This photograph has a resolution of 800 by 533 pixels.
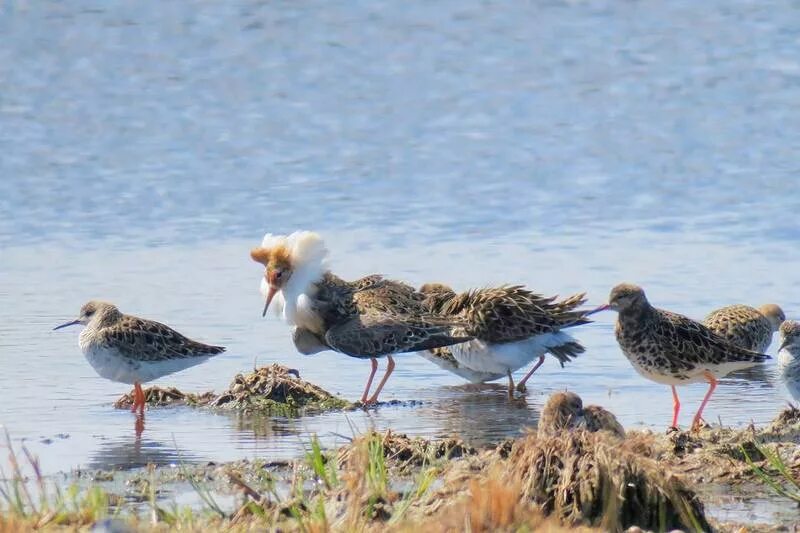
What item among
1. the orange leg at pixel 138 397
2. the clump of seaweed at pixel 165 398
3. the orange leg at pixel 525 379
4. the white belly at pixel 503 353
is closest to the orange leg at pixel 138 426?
the orange leg at pixel 138 397

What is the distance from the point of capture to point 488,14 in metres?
24.5

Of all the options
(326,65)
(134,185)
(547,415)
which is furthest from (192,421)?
(326,65)

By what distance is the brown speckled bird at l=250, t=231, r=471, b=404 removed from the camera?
1211 centimetres

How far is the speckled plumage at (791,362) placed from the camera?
402 inches

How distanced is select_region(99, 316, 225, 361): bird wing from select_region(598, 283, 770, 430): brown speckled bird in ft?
9.47

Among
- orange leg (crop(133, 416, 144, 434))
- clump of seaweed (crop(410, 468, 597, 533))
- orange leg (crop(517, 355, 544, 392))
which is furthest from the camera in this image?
orange leg (crop(517, 355, 544, 392))

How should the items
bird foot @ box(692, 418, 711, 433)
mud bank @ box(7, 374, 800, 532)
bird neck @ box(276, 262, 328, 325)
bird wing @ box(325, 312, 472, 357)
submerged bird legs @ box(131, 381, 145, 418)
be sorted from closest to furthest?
1. mud bank @ box(7, 374, 800, 532)
2. bird foot @ box(692, 418, 711, 433)
3. submerged bird legs @ box(131, 381, 145, 418)
4. bird wing @ box(325, 312, 472, 357)
5. bird neck @ box(276, 262, 328, 325)

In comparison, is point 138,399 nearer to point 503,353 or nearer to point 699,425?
point 503,353

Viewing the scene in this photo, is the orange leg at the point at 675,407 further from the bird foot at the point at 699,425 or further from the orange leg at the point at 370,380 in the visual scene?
the orange leg at the point at 370,380

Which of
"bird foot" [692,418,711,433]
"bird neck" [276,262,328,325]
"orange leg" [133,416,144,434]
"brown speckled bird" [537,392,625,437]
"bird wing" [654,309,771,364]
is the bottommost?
"bird foot" [692,418,711,433]

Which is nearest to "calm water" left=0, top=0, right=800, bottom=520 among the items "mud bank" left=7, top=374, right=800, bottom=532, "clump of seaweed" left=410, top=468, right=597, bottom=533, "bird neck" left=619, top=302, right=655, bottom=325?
"bird neck" left=619, top=302, right=655, bottom=325

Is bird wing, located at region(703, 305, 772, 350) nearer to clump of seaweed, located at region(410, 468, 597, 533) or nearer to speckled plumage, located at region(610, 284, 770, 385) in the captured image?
speckled plumage, located at region(610, 284, 770, 385)

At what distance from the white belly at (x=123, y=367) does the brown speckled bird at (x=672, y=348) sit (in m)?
3.20

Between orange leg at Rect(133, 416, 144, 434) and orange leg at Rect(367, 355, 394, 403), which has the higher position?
orange leg at Rect(367, 355, 394, 403)
